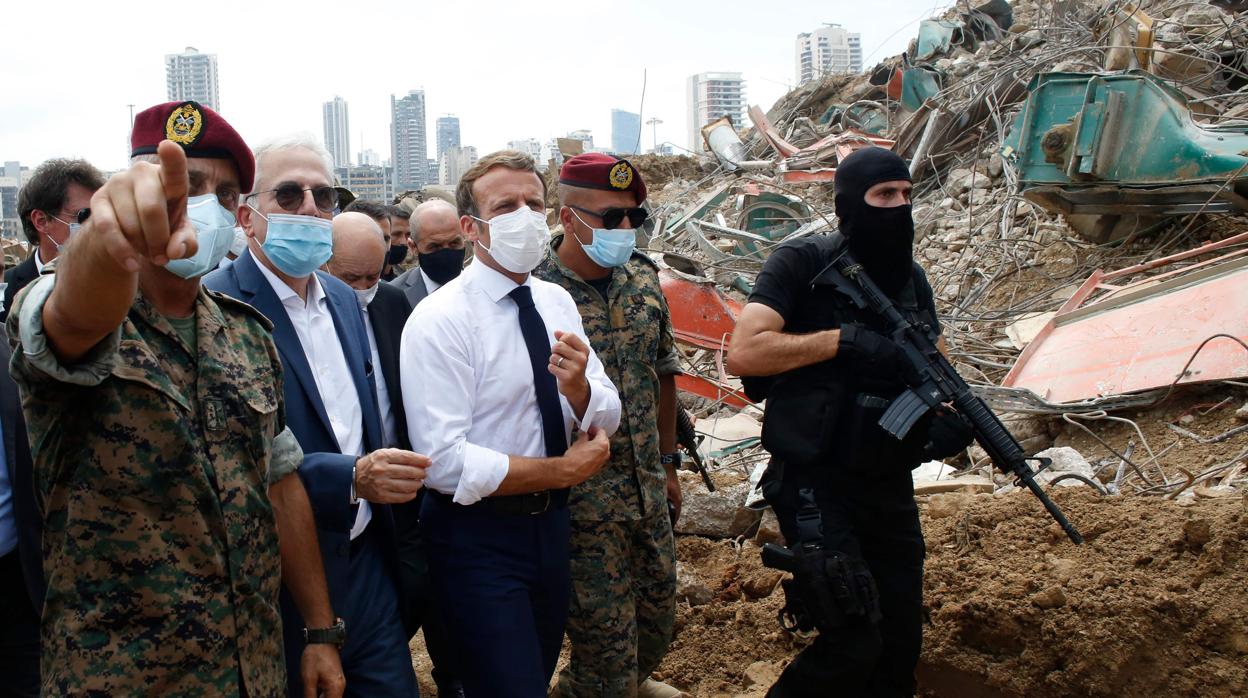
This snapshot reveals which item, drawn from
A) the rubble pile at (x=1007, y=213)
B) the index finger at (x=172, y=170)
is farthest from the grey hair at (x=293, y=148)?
the rubble pile at (x=1007, y=213)

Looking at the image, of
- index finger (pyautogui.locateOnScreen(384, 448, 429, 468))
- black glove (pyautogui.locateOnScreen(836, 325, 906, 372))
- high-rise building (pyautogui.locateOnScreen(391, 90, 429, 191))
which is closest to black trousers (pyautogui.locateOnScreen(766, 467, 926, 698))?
black glove (pyautogui.locateOnScreen(836, 325, 906, 372))

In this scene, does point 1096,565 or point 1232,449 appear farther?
point 1232,449

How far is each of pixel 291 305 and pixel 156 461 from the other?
2.66 ft

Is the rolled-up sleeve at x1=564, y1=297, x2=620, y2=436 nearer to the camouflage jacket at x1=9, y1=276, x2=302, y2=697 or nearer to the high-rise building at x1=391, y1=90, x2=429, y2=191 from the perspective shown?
the camouflage jacket at x1=9, y1=276, x2=302, y2=697

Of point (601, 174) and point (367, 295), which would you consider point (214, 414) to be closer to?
point (367, 295)

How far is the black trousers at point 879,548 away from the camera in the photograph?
304 centimetres

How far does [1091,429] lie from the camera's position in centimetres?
513

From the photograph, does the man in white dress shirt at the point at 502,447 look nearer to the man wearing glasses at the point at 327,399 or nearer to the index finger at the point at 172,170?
the man wearing glasses at the point at 327,399

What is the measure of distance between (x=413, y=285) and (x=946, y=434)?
2.19 m

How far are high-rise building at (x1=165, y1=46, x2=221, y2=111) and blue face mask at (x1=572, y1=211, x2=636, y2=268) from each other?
139 ft

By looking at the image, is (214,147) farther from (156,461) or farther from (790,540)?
(790,540)

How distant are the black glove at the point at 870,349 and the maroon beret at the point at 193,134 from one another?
1.78m

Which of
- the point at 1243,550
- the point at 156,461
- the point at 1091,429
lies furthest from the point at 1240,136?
the point at 156,461

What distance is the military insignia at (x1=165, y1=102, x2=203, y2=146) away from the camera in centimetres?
194
